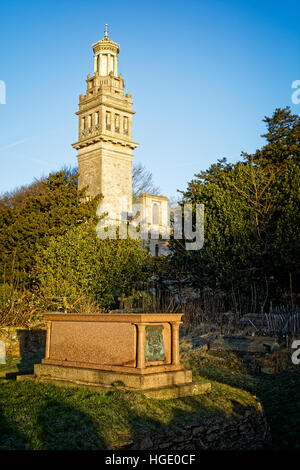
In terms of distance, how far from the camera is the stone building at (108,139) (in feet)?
107

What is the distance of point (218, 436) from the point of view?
6.50m

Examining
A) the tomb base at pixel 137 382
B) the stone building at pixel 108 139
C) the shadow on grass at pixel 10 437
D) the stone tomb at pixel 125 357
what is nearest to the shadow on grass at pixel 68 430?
the shadow on grass at pixel 10 437

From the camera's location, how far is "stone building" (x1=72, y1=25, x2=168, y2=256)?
32719 mm

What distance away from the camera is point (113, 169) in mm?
33094

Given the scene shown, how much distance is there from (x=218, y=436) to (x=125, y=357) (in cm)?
191

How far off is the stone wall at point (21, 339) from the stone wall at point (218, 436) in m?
9.67

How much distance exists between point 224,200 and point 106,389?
1465cm

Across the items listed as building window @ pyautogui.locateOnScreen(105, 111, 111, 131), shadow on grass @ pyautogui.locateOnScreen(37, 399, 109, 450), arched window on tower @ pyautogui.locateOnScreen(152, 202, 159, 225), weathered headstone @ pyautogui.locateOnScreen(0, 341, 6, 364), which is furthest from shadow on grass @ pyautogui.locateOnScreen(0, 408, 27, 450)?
arched window on tower @ pyautogui.locateOnScreen(152, 202, 159, 225)

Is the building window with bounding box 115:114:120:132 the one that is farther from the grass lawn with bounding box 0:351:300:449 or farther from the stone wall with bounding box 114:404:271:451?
the stone wall with bounding box 114:404:271:451

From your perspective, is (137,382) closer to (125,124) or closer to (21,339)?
(21,339)

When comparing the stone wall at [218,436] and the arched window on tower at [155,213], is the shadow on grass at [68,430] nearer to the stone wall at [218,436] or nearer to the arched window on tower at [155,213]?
the stone wall at [218,436]

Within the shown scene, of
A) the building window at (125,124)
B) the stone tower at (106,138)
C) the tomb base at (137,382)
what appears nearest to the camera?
the tomb base at (137,382)

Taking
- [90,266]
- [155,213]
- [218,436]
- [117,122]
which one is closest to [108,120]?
[117,122]
